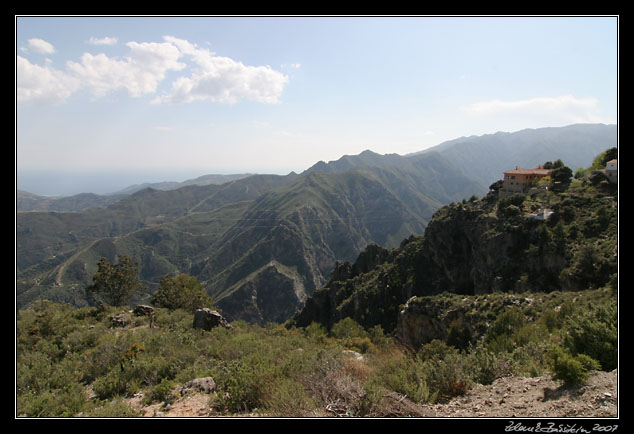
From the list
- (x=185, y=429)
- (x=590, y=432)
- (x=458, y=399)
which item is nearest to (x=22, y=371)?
(x=185, y=429)

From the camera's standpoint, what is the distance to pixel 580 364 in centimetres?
557

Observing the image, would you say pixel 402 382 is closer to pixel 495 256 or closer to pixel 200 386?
pixel 200 386

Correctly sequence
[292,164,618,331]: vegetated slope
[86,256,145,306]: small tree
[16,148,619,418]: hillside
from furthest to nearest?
[86,256,145,306]: small tree → [292,164,618,331]: vegetated slope → [16,148,619,418]: hillside

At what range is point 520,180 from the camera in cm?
4897

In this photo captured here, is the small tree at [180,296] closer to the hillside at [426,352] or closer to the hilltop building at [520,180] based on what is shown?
the hillside at [426,352]

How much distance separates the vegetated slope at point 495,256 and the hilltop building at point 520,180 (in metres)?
2.32

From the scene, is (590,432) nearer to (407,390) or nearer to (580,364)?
(580,364)

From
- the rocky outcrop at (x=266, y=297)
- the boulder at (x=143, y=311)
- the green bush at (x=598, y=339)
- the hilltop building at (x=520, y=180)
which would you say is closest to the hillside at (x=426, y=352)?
the green bush at (x=598, y=339)

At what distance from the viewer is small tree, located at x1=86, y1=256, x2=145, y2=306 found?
29594 mm

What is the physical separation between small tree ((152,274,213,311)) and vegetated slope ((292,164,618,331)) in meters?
27.7

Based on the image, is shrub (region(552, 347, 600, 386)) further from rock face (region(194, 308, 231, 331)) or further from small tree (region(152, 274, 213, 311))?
small tree (region(152, 274, 213, 311))

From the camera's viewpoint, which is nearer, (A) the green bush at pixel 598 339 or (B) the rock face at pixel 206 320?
(A) the green bush at pixel 598 339

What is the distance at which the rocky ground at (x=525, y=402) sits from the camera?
4.82 meters

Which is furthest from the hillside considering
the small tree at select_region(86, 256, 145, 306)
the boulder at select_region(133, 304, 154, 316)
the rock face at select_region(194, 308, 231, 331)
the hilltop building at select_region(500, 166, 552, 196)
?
the hilltop building at select_region(500, 166, 552, 196)
